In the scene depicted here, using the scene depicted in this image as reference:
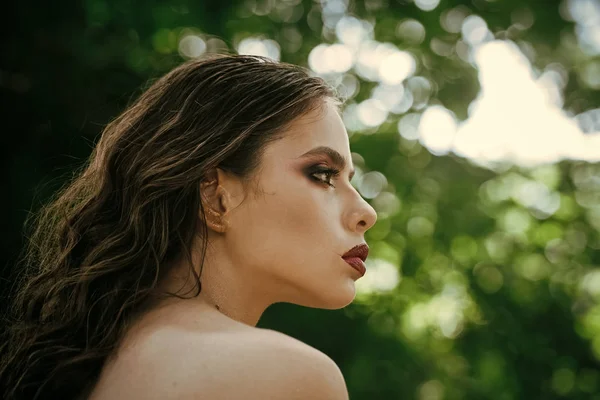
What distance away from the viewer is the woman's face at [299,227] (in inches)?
100

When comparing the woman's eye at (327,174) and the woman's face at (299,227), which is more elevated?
the woman's eye at (327,174)

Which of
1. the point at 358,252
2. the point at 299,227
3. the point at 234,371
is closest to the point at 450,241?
the point at 358,252

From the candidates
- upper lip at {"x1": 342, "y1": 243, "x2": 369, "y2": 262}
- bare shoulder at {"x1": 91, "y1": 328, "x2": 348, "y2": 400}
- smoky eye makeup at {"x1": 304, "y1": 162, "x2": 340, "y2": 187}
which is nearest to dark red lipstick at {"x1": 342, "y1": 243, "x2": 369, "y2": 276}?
upper lip at {"x1": 342, "y1": 243, "x2": 369, "y2": 262}

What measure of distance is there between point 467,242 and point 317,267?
834cm

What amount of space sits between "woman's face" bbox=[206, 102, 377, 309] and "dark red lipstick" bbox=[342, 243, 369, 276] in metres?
0.02

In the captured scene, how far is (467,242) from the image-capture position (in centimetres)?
1058

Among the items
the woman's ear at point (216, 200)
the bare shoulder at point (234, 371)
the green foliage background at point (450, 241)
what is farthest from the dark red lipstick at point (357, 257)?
the green foliage background at point (450, 241)

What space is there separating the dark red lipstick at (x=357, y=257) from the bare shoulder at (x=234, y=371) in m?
0.61

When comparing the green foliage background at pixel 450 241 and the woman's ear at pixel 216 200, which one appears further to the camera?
the green foliage background at pixel 450 241

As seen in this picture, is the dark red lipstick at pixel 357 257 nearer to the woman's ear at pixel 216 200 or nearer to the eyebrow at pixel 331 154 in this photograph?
the eyebrow at pixel 331 154

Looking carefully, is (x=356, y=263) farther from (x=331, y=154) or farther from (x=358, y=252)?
(x=331, y=154)

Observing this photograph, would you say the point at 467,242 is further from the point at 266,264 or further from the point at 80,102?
the point at 266,264

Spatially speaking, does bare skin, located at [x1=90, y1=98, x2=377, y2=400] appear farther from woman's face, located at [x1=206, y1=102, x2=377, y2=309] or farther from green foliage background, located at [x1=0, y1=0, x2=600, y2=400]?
green foliage background, located at [x1=0, y1=0, x2=600, y2=400]

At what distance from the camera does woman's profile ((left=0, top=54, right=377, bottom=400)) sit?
2465 millimetres
